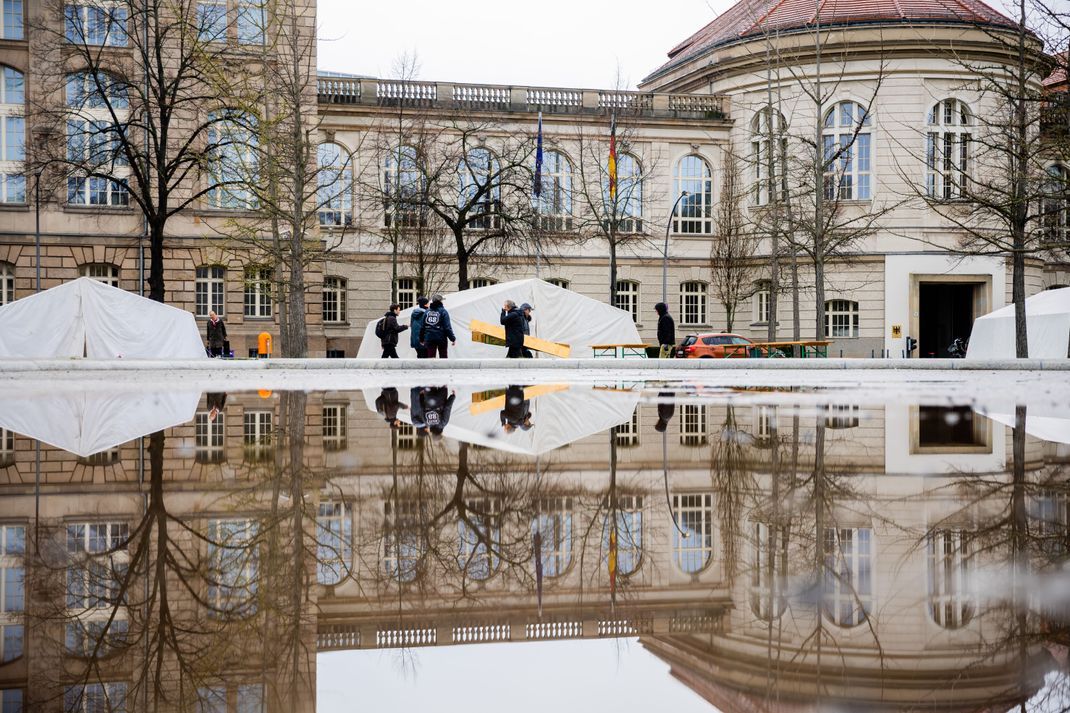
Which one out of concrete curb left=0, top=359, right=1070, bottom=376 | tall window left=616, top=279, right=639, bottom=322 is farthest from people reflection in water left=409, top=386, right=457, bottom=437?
tall window left=616, top=279, right=639, bottom=322

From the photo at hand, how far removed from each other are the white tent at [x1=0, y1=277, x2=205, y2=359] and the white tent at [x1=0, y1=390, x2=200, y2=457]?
1551 cm

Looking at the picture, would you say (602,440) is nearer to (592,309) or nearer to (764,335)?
(592,309)

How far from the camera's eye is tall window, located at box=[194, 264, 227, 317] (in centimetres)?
4106

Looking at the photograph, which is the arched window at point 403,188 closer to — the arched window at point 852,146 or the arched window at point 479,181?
the arched window at point 479,181

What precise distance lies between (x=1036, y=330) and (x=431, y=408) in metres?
32.3

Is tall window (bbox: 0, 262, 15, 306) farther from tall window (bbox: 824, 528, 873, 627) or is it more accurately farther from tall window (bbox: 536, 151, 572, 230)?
tall window (bbox: 824, 528, 873, 627)

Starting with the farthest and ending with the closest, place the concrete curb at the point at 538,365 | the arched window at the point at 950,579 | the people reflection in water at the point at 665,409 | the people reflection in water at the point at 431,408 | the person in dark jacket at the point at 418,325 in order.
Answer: the person in dark jacket at the point at 418,325, the concrete curb at the point at 538,365, the people reflection in water at the point at 665,409, the people reflection in water at the point at 431,408, the arched window at the point at 950,579

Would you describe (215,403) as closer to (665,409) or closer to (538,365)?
(665,409)

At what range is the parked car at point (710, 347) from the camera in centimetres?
3791

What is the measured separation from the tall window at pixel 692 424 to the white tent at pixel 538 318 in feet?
70.3

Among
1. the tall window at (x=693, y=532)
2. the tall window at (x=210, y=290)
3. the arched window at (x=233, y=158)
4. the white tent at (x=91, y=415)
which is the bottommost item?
the tall window at (x=693, y=532)

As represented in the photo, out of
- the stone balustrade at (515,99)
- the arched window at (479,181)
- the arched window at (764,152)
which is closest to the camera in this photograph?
the arched window at (764,152)

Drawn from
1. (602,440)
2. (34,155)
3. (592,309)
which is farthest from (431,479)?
(34,155)

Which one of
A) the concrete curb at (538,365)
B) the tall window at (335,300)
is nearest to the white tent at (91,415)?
the concrete curb at (538,365)
